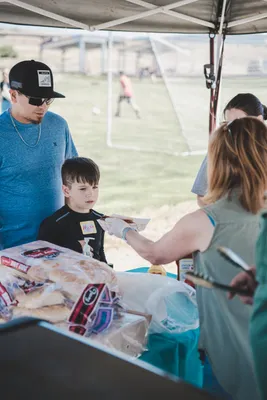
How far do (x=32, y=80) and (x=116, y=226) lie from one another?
80 cm

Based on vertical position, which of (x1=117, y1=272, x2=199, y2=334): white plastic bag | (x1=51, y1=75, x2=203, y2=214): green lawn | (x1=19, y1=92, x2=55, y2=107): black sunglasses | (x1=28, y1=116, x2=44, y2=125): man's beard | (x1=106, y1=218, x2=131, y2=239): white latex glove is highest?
(x1=19, y1=92, x2=55, y2=107): black sunglasses

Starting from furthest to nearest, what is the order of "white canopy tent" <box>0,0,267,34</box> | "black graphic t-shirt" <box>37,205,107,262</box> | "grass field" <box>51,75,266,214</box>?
"grass field" <box>51,75,266,214</box>
"white canopy tent" <box>0,0,267,34</box>
"black graphic t-shirt" <box>37,205,107,262</box>

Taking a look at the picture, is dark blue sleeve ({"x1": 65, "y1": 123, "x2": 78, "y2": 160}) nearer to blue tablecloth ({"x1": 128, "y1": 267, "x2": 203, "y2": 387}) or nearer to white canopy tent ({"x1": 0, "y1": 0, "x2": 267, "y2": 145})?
white canopy tent ({"x1": 0, "y1": 0, "x2": 267, "y2": 145})

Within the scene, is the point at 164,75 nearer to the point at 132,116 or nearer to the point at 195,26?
the point at 132,116

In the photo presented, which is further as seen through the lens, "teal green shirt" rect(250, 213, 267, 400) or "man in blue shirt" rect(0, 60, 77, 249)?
"man in blue shirt" rect(0, 60, 77, 249)

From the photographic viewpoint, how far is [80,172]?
8.11 feet

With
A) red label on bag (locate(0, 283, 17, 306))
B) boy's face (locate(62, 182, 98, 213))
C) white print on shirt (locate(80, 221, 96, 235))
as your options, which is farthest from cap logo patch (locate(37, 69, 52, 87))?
red label on bag (locate(0, 283, 17, 306))

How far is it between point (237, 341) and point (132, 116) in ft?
53.8

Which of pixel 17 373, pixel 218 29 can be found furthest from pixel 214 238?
pixel 218 29

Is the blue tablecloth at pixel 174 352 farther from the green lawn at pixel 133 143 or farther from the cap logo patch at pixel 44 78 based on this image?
the green lawn at pixel 133 143

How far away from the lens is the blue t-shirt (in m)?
2.49

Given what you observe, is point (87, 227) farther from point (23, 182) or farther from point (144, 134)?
point (144, 134)

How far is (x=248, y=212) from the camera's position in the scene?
67.2 inches

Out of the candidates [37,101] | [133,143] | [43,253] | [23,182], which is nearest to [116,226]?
[43,253]
